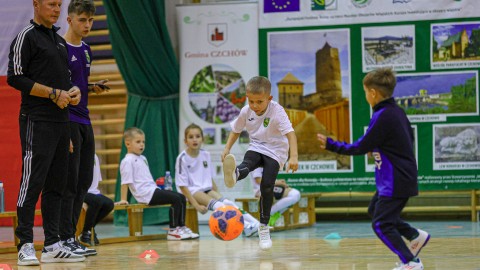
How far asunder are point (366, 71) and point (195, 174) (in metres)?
2.86

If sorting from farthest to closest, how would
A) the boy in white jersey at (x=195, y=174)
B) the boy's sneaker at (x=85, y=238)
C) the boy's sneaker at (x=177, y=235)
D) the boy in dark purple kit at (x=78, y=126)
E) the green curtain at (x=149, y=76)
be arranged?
the green curtain at (x=149, y=76) < the boy in white jersey at (x=195, y=174) < the boy's sneaker at (x=177, y=235) < the boy's sneaker at (x=85, y=238) < the boy in dark purple kit at (x=78, y=126)

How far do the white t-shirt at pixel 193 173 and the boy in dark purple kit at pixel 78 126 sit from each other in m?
2.38

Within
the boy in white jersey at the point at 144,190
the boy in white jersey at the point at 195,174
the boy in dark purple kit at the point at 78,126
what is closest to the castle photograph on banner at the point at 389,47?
the boy in white jersey at the point at 195,174

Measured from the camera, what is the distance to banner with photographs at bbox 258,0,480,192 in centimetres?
913

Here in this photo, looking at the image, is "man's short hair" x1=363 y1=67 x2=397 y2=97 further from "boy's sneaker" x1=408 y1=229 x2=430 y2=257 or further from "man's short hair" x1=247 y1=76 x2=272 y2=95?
"man's short hair" x1=247 y1=76 x2=272 y2=95

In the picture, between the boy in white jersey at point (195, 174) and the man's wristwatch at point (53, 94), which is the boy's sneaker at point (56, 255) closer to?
the man's wristwatch at point (53, 94)

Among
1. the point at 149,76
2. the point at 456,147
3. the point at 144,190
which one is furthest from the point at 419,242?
the point at 149,76

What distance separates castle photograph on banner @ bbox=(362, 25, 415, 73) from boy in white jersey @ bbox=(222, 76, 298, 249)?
3.74 metres

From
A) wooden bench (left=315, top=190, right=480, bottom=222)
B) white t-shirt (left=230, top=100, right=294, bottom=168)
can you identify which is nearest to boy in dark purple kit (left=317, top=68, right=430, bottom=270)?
white t-shirt (left=230, top=100, right=294, bottom=168)

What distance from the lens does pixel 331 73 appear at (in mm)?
9414

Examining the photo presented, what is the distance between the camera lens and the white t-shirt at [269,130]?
18.9ft

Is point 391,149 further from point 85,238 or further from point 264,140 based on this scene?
point 85,238

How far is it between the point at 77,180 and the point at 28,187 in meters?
0.49

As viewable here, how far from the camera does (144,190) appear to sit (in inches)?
294
